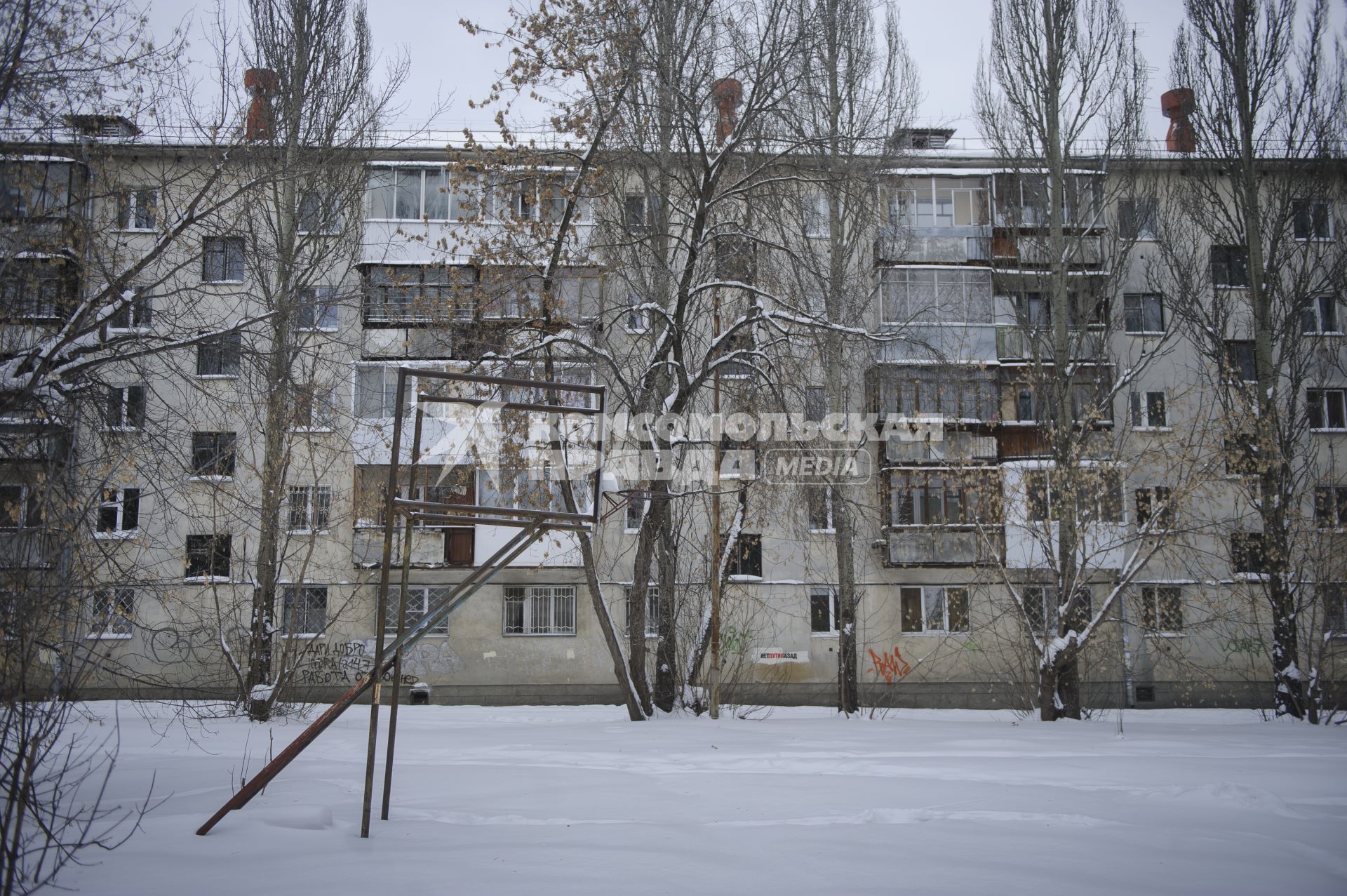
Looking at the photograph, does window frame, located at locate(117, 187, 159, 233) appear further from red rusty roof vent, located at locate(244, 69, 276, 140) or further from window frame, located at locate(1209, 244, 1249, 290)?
window frame, located at locate(1209, 244, 1249, 290)

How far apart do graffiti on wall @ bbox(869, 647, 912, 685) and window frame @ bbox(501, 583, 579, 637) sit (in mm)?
8020

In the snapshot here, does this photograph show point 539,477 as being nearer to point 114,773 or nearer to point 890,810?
point 114,773

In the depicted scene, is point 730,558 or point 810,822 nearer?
point 810,822

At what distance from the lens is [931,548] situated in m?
26.8

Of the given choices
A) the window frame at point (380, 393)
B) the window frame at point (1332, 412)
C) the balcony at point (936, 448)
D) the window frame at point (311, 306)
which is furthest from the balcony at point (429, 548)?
the window frame at point (1332, 412)

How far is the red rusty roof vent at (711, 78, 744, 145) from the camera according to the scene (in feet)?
48.2

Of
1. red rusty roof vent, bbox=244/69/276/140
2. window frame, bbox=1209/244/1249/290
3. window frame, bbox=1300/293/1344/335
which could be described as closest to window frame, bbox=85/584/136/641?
red rusty roof vent, bbox=244/69/276/140

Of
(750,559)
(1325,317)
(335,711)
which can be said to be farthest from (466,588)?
(1325,317)

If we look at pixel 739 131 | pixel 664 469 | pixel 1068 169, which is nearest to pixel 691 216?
pixel 739 131

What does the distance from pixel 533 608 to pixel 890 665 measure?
381 inches

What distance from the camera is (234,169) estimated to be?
981 centimetres

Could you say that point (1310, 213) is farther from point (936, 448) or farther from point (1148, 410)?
point (936, 448)

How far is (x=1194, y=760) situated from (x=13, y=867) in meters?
10.0

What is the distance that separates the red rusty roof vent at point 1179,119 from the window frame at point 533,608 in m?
18.6
